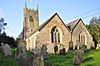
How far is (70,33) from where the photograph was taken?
59.8 meters

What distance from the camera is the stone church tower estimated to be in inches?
3324

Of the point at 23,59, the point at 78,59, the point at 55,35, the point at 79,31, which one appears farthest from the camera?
the point at 79,31

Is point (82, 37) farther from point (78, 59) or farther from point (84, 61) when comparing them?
point (78, 59)

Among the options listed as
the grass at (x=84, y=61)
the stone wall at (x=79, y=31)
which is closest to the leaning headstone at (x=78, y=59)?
the grass at (x=84, y=61)

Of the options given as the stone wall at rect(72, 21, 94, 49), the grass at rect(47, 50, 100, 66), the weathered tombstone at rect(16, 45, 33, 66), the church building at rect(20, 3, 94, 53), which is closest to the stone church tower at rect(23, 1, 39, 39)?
the church building at rect(20, 3, 94, 53)

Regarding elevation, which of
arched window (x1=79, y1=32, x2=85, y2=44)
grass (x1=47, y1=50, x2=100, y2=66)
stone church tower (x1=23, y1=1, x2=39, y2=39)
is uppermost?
stone church tower (x1=23, y1=1, x2=39, y2=39)

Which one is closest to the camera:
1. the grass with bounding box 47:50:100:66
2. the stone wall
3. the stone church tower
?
the grass with bounding box 47:50:100:66

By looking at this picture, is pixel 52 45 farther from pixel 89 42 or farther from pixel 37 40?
pixel 89 42

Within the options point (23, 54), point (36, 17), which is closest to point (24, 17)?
point (36, 17)

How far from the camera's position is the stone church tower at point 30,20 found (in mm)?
84438

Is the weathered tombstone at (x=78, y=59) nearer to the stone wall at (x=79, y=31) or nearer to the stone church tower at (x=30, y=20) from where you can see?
the stone wall at (x=79, y=31)

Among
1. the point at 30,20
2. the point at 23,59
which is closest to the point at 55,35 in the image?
the point at 30,20

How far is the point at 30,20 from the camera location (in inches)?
3403

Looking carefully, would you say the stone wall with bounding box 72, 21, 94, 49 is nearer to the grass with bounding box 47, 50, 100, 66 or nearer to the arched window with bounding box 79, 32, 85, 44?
the arched window with bounding box 79, 32, 85, 44
